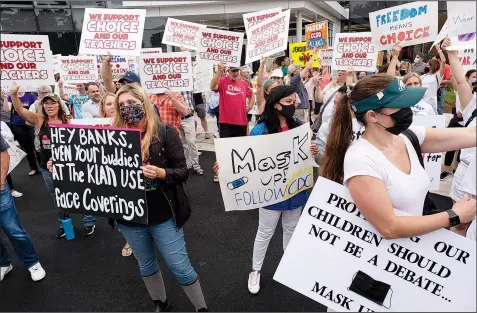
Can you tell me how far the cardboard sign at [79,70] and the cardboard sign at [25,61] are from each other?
9.30 ft

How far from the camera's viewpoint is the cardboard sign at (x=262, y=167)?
2436mm

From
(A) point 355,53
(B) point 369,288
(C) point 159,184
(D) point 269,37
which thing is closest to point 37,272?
(C) point 159,184

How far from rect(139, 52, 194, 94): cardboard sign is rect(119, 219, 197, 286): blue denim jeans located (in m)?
3.25

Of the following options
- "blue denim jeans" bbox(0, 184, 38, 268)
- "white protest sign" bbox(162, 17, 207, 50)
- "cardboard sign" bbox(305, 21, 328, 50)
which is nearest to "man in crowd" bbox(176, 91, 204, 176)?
"white protest sign" bbox(162, 17, 207, 50)

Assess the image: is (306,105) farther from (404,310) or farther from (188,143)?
(404,310)

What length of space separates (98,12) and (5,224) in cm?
326

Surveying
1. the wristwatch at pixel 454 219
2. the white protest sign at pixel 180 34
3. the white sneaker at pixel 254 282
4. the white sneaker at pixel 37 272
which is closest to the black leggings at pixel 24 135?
the white protest sign at pixel 180 34

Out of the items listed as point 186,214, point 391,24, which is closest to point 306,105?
point 391,24

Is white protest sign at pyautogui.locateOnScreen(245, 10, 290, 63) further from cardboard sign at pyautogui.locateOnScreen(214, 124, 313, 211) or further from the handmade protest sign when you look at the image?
the handmade protest sign

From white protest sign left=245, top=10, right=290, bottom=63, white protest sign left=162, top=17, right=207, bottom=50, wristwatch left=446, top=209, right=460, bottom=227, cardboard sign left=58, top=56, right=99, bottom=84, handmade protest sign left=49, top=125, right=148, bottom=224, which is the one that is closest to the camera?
wristwatch left=446, top=209, right=460, bottom=227

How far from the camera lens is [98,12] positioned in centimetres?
467

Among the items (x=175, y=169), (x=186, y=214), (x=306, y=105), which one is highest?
(x=306, y=105)

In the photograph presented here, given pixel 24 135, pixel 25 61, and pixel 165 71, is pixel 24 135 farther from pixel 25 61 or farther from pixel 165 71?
pixel 165 71

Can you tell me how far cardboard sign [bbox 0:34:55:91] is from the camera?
3752 mm
